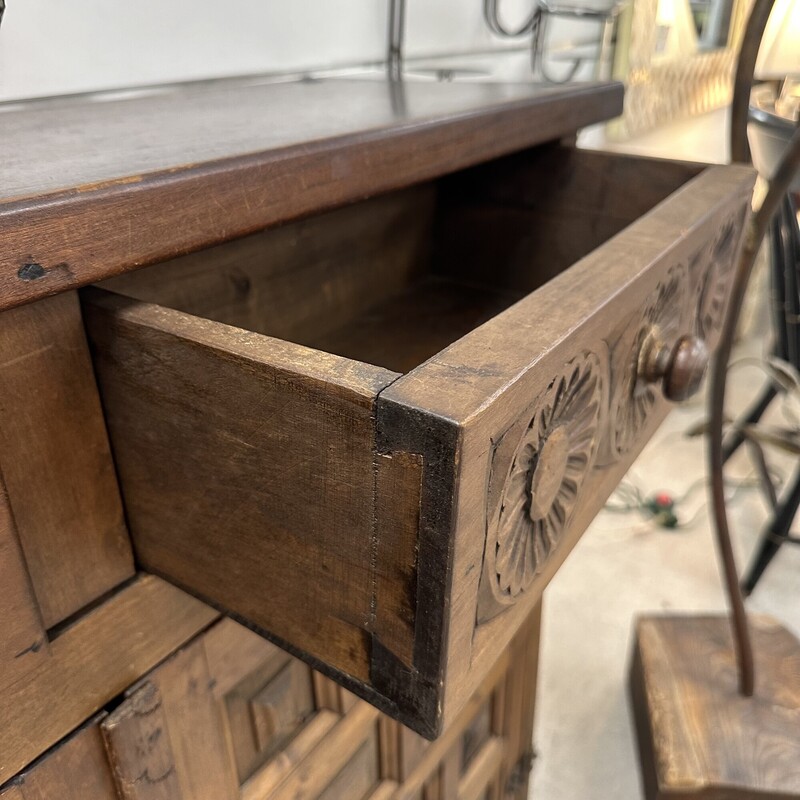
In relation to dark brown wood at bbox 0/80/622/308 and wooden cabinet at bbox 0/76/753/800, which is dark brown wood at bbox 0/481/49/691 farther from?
dark brown wood at bbox 0/80/622/308

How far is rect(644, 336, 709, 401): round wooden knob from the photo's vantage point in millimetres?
438

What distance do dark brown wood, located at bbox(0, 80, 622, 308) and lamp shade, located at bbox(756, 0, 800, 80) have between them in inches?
18.4

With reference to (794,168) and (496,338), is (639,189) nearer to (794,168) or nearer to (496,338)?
(794,168)

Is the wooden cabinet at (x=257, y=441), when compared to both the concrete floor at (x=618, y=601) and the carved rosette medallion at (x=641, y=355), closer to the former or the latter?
the carved rosette medallion at (x=641, y=355)

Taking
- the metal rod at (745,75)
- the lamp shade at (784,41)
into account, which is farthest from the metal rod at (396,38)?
the lamp shade at (784,41)

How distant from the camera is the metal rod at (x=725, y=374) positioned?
2.27 feet

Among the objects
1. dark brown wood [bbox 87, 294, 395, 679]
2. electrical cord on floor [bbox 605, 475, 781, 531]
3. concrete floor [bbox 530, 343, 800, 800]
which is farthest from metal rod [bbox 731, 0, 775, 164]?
electrical cord on floor [bbox 605, 475, 781, 531]

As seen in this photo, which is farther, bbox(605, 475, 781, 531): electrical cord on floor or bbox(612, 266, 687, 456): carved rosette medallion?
bbox(605, 475, 781, 531): electrical cord on floor

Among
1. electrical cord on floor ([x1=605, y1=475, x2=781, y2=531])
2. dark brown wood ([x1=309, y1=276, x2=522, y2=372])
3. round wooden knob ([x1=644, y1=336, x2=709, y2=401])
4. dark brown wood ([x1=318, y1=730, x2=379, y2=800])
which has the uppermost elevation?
round wooden knob ([x1=644, y1=336, x2=709, y2=401])

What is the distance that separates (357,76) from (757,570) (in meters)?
1.13

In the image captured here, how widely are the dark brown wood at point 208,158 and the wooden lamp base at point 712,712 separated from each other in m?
0.77

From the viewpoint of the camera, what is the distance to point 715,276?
576 mm

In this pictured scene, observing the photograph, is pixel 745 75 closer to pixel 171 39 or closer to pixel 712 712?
pixel 171 39

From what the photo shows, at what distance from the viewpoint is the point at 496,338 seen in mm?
294
